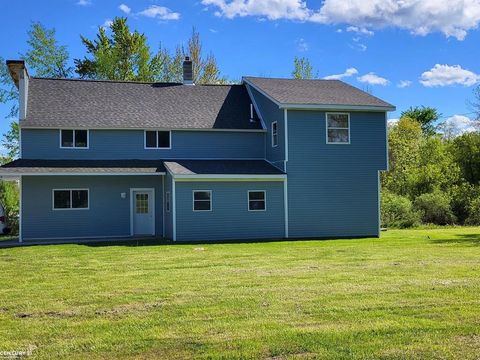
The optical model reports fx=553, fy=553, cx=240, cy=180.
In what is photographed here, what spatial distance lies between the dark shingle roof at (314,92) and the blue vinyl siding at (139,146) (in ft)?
7.53

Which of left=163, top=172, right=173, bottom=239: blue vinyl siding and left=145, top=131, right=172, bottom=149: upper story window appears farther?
left=145, top=131, right=172, bottom=149: upper story window

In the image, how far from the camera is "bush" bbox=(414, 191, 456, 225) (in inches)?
1195

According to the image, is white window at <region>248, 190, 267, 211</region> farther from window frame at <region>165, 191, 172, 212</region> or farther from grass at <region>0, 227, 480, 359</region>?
grass at <region>0, 227, 480, 359</region>

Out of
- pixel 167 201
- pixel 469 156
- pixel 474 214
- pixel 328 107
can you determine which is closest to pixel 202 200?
pixel 167 201

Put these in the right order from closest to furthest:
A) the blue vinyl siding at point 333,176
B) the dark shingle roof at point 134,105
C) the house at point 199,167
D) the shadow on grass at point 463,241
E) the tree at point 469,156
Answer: the shadow on grass at point 463,241, the house at point 199,167, the blue vinyl siding at point 333,176, the dark shingle roof at point 134,105, the tree at point 469,156

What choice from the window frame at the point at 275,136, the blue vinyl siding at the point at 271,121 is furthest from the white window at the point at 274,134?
the blue vinyl siding at the point at 271,121

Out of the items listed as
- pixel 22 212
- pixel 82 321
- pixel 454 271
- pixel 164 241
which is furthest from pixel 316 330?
pixel 22 212

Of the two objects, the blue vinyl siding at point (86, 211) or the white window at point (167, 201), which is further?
the white window at point (167, 201)

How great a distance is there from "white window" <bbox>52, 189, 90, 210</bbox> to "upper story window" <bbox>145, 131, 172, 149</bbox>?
3.25m

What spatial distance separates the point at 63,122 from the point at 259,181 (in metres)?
8.25

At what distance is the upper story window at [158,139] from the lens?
23.3 metres

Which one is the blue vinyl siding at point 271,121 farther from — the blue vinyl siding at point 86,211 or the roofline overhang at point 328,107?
the blue vinyl siding at point 86,211

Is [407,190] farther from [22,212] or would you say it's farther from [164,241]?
[22,212]

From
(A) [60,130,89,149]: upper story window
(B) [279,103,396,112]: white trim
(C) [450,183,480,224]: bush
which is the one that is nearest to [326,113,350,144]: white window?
(B) [279,103,396,112]: white trim
